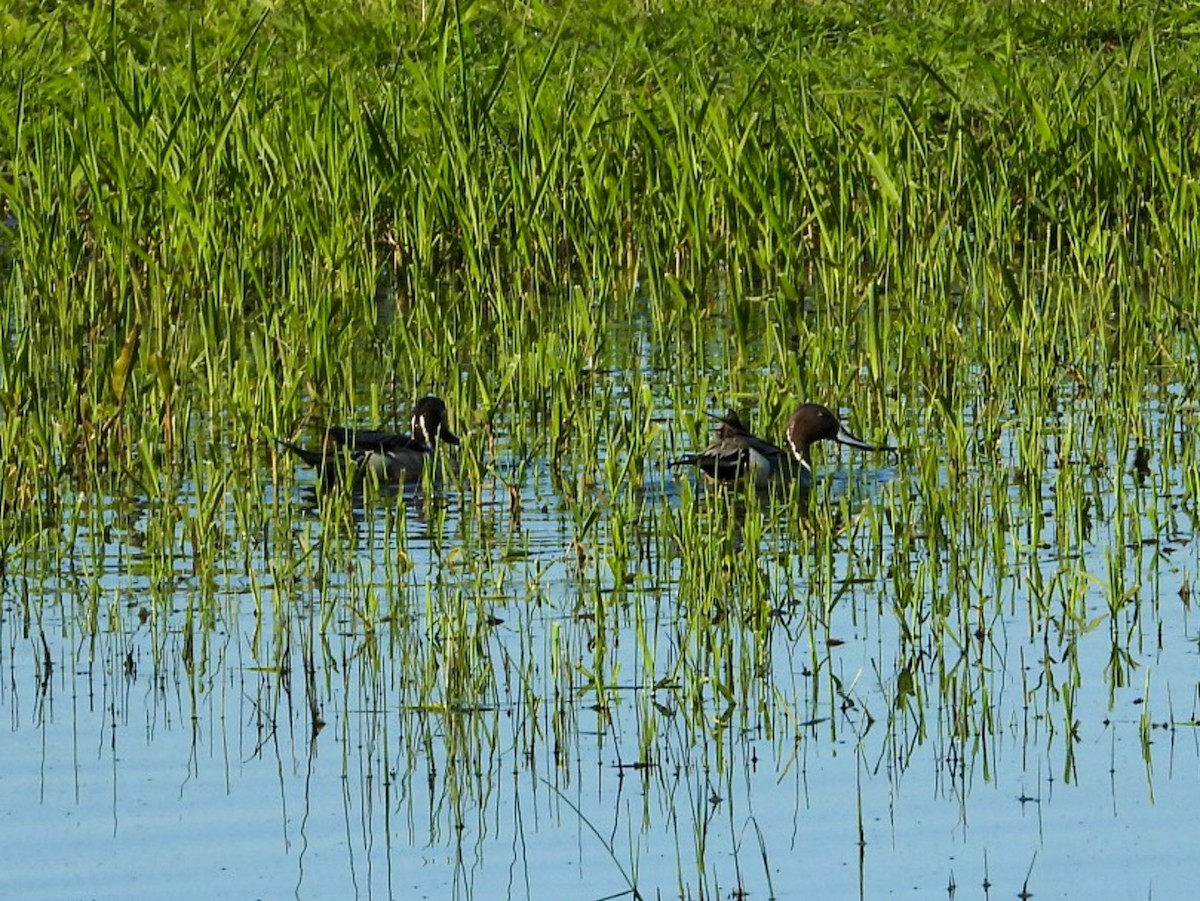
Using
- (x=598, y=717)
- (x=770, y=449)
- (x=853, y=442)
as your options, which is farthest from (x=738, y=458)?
(x=598, y=717)

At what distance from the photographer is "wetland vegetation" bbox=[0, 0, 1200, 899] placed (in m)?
5.47

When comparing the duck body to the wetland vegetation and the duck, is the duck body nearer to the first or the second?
the duck

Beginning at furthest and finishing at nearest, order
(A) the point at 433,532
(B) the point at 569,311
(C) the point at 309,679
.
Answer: (B) the point at 569,311
(A) the point at 433,532
(C) the point at 309,679

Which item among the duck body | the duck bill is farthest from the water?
the duck bill

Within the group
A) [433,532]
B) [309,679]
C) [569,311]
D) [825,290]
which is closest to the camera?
[309,679]

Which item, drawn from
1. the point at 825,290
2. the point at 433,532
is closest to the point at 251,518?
the point at 433,532

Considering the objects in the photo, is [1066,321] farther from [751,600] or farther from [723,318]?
[751,600]

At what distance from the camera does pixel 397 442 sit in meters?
8.98

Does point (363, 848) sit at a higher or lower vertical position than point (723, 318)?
lower

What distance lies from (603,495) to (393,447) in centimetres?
128

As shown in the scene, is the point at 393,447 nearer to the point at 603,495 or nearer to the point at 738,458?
the point at 738,458

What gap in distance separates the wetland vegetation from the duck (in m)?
0.13

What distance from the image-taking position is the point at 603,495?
25.9 feet

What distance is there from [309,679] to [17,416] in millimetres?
2263
